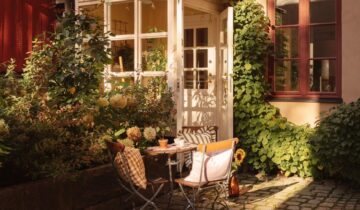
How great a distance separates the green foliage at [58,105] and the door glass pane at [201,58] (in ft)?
10.9

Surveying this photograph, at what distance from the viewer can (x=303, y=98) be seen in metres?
8.45

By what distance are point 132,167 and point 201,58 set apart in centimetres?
423

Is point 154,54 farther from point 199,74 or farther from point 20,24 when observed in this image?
point 20,24

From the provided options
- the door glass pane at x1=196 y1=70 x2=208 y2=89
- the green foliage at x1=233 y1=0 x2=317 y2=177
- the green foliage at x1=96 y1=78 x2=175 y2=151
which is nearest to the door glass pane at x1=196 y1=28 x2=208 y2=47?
the door glass pane at x1=196 y1=70 x2=208 y2=89

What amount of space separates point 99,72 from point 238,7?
11.8 ft

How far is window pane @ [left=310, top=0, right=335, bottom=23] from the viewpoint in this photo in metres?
8.26

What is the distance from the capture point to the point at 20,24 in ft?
28.9

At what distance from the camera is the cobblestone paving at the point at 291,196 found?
620 centimetres

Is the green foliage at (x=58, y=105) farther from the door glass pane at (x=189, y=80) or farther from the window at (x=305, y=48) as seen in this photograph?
the window at (x=305, y=48)

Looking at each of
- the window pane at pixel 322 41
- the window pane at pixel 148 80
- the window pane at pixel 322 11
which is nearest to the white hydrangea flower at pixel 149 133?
the window pane at pixel 148 80

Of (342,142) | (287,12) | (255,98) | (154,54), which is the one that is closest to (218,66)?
(255,98)

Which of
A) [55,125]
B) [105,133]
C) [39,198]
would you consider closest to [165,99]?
[105,133]

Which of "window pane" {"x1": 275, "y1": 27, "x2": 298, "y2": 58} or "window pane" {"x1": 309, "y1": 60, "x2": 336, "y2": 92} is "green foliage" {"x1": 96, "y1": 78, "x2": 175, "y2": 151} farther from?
"window pane" {"x1": 309, "y1": 60, "x2": 336, "y2": 92}

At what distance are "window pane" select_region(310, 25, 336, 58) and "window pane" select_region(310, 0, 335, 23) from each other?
13 centimetres
